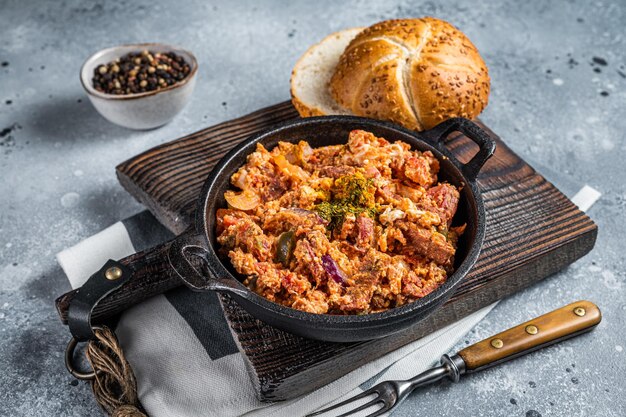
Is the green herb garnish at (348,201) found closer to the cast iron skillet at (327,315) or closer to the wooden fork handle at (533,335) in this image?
the cast iron skillet at (327,315)

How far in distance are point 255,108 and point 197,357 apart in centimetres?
220

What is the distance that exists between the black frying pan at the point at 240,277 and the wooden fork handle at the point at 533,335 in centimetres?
47

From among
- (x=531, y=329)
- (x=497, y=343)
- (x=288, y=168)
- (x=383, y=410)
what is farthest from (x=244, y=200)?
(x=531, y=329)

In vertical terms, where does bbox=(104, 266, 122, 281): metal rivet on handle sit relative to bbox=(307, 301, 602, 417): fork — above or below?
above

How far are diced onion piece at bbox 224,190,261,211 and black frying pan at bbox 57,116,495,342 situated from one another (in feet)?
0.26

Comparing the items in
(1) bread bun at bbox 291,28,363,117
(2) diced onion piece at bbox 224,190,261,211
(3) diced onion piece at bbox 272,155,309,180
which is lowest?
(1) bread bun at bbox 291,28,363,117

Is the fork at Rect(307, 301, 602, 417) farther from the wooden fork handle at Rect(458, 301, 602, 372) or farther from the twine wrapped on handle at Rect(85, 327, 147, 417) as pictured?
the twine wrapped on handle at Rect(85, 327, 147, 417)

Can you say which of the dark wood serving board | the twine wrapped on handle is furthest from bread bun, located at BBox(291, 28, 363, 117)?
the twine wrapped on handle

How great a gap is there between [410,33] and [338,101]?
1.95 feet

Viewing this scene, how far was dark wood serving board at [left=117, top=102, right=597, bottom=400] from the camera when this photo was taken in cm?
336

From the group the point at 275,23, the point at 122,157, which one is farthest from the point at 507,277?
the point at 275,23

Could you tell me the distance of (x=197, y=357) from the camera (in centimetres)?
362

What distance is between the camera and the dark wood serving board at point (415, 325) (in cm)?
336

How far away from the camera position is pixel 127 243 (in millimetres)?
4188
